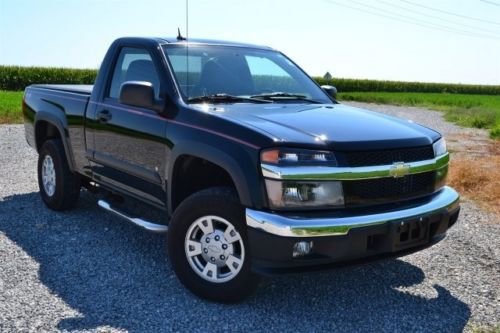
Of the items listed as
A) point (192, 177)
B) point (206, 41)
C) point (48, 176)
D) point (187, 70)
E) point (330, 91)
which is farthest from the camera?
Result: point (48, 176)

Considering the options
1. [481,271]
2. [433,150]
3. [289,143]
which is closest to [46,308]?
[289,143]

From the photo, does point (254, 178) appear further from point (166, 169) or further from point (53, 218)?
point (53, 218)

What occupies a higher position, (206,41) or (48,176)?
(206,41)

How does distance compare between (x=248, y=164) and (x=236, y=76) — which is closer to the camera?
(x=248, y=164)

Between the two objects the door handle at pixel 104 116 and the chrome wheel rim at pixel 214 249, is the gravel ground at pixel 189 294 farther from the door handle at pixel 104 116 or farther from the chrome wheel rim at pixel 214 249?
the door handle at pixel 104 116

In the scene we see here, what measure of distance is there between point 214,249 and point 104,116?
5.93ft

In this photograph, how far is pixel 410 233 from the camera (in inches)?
138

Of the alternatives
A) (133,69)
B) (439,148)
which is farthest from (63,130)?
(439,148)

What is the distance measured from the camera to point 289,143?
322 centimetres

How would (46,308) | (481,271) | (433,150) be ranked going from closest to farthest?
1. (46,308)
2. (433,150)
3. (481,271)

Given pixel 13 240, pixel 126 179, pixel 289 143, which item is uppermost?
pixel 289 143

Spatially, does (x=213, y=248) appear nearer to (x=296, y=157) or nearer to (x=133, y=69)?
(x=296, y=157)

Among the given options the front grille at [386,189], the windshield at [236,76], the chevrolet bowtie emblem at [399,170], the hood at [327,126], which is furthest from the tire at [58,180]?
the chevrolet bowtie emblem at [399,170]

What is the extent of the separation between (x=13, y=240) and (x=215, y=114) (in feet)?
8.11
